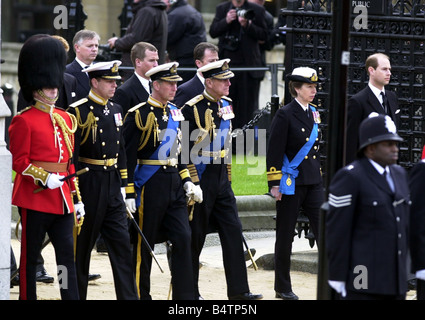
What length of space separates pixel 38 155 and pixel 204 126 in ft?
6.38

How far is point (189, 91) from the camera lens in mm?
12359

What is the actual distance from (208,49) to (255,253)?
82.4 inches

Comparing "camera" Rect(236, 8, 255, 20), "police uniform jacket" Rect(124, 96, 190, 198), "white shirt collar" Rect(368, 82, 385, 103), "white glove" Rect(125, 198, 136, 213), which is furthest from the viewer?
"camera" Rect(236, 8, 255, 20)

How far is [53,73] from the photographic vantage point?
9.99 meters

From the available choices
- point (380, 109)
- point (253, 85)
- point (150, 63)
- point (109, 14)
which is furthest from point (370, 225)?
point (109, 14)

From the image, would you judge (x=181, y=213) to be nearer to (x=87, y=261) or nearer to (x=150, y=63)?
(x=87, y=261)

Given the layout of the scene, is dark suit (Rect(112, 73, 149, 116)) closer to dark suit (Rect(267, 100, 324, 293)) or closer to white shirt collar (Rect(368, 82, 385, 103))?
dark suit (Rect(267, 100, 324, 293))

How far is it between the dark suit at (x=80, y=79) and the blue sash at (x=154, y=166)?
1.30 metres

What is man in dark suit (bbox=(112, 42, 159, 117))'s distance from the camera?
39.8 ft

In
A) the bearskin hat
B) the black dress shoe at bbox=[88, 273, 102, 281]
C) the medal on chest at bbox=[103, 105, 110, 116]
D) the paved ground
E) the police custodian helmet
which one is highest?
the bearskin hat

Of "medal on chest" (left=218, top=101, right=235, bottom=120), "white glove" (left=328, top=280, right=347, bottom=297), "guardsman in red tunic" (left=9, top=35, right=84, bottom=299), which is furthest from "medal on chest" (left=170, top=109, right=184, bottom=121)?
"white glove" (left=328, top=280, right=347, bottom=297)

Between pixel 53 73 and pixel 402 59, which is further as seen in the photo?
pixel 402 59

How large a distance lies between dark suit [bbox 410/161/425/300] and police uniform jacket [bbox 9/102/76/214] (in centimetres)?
257

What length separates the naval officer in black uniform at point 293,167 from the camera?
11.6 metres
